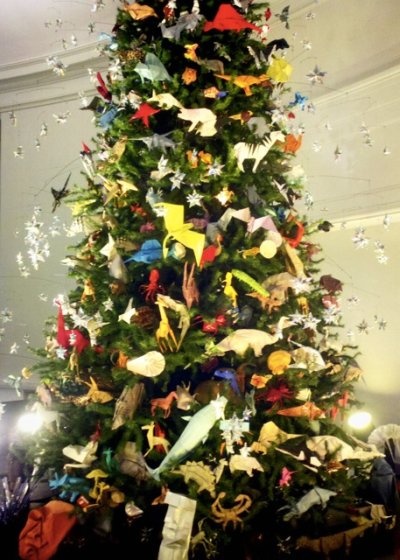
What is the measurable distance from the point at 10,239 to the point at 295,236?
8.61 feet

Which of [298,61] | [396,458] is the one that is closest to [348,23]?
[298,61]

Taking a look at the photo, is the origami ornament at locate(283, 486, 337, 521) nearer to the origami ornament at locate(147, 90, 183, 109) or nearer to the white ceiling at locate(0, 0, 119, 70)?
the origami ornament at locate(147, 90, 183, 109)

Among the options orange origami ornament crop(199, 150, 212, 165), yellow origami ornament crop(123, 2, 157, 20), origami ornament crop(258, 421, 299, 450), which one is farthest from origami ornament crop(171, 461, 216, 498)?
yellow origami ornament crop(123, 2, 157, 20)

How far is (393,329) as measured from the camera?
2.29 meters

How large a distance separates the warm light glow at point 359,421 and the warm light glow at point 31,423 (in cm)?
134

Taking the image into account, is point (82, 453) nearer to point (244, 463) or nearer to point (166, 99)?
point (244, 463)

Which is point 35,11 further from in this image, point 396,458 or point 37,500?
point 396,458

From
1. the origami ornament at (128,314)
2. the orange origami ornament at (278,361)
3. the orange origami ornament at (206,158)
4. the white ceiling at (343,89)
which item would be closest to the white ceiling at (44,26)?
the white ceiling at (343,89)

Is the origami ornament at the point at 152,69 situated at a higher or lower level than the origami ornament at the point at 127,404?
higher

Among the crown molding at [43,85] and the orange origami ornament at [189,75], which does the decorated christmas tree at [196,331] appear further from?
the crown molding at [43,85]

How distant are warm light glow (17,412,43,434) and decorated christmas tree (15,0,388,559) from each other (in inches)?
1.1

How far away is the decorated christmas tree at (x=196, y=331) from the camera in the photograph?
121 centimetres

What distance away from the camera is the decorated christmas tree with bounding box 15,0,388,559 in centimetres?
121

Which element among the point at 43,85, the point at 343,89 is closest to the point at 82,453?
the point at 343,89
